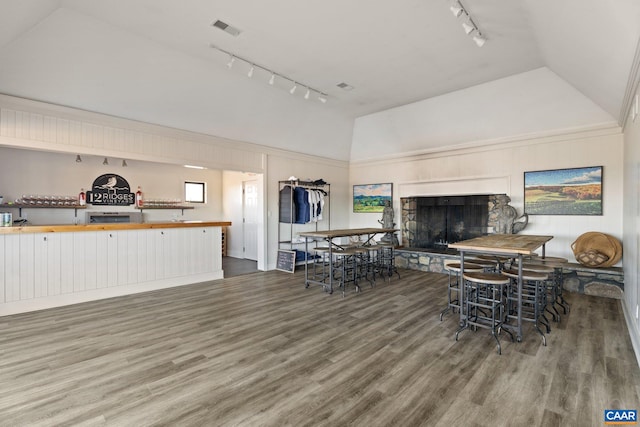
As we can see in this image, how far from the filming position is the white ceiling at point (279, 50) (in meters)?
2.94

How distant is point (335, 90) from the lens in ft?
17.2

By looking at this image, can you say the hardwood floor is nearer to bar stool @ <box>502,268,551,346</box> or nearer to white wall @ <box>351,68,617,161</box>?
bar stool @ <box>502,268,551,346</box>

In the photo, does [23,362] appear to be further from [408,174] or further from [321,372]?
[408,174]

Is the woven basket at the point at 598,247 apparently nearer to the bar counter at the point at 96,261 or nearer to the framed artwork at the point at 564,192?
the framed artwork at the point at 564,192

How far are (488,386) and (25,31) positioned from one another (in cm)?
543

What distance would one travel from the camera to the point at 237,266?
684cm

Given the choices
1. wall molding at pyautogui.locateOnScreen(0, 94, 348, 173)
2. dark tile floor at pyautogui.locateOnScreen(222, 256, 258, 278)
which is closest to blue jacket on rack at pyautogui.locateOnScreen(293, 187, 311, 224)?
wall molding at pyautogui.locateOnScreen(0, 94, 348, 173)

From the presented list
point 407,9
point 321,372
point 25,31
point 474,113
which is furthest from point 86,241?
point 474,113

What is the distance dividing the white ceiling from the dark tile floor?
2808 millimetres

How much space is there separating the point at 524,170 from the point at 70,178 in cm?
824

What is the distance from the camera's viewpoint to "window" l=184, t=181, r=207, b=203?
287 inches

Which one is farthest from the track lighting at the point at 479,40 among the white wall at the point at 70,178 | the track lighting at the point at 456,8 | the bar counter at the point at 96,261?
the white wall at the point at 70,178

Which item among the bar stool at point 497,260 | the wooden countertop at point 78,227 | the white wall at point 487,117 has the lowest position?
the bar stool at point 497,260

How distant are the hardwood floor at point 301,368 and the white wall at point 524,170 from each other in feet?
4.88
